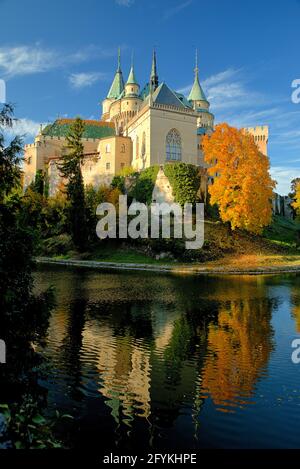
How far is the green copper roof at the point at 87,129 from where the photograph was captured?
62656 millimetres

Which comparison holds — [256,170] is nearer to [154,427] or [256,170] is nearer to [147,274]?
[147,274]

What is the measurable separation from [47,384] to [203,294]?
12.2 m

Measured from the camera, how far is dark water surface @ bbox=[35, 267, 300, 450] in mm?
6355

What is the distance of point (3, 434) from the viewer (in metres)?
5.11

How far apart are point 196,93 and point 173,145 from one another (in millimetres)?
38019

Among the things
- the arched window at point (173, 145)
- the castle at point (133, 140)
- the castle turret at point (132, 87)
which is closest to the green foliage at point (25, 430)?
the castle at point (133, 140)

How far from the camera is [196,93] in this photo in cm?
7906

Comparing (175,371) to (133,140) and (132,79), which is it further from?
(132,79)

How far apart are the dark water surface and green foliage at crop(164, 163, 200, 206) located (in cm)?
2179

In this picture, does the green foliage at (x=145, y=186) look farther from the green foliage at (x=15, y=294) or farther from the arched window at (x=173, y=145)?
the green foliage at (x=15, y=294)

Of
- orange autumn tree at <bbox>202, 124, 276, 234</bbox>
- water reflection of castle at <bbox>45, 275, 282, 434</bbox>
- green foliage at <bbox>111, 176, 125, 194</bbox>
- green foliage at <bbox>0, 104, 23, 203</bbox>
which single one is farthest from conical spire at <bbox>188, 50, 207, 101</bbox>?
green foliage at <bbox>0, 104, 23, 203</bbox>

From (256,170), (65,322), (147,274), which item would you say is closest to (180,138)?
(256,170)

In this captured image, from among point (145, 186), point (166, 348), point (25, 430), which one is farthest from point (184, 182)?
point (25, 430)

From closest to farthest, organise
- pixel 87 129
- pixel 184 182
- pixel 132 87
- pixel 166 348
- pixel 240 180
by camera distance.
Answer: pixel 166 348 < pixel 240 180 < pixel 184 182 < pixel 87 129 < pixel 132 87
